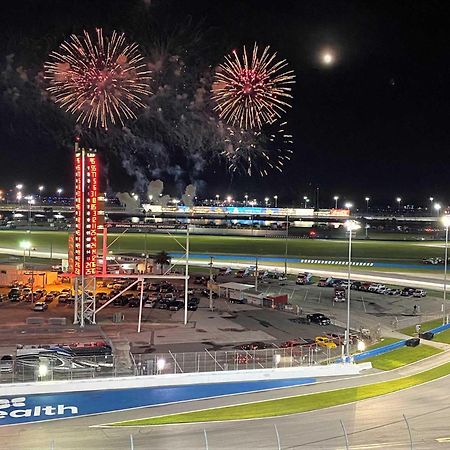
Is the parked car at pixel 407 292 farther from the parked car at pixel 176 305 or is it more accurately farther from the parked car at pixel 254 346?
the parked car at pixel 254 346

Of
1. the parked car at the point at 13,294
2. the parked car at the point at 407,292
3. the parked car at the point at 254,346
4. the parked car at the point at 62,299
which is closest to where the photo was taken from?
the parked car at the point at 254,346

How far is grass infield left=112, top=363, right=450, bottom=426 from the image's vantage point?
25.4 m

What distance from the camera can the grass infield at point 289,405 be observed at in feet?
83.3

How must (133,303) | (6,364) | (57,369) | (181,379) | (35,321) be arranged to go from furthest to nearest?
1. (133,303)
2. (35,321)
3. (181,379)
4. (57,369)
5. (6,364)

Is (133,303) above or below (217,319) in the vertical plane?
above

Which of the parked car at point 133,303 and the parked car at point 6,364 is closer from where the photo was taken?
the parked car at point 6,364

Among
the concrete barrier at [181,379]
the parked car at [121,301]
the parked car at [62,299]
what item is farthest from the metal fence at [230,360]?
the parked car at [62,299]

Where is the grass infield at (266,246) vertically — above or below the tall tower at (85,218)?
below

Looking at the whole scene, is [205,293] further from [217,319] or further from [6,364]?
[6,364]

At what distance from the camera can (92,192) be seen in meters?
43.7

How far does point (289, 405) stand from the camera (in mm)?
27547

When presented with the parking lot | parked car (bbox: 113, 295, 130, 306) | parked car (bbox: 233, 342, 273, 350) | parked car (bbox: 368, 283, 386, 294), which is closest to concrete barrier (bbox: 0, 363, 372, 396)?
parked car (bbox: 233, 342, 273, 350)

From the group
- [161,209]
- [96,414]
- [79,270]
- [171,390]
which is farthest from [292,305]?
[161,209]

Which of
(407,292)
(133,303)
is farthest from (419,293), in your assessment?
(133,303)
